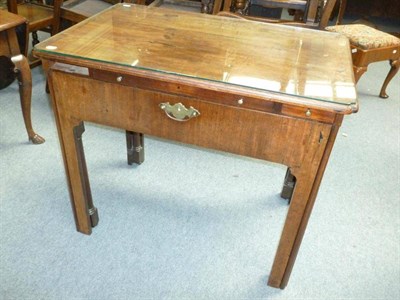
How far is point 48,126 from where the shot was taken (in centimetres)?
205

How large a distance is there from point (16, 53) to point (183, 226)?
1046 millimetres

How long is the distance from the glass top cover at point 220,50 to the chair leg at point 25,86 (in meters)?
0.60

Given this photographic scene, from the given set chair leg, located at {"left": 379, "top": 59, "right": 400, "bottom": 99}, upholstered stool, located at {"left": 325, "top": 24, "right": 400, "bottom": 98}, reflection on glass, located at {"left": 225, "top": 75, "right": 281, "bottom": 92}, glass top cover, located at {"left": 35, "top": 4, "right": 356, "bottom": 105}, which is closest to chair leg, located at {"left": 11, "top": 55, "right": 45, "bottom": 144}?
glass top cover, located at {"left": 35, "top": 4, "right": 356, "bottom": 105}

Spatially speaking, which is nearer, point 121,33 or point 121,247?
point 121,33

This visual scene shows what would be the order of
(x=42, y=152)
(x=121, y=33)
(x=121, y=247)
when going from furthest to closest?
(x=42, y=152), (x=121, y=247), (x=121, y=33)

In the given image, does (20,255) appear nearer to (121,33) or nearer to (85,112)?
(85,112)

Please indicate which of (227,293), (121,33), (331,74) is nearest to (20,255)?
(227,293)

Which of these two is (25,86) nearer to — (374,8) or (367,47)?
(367,47)

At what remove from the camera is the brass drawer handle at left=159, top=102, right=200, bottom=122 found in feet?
3.09

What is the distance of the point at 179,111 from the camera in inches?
37.3

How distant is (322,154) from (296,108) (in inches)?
5.7

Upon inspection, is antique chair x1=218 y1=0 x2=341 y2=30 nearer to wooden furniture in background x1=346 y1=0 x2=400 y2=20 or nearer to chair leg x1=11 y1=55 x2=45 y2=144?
chair leg x1=11 y1=55 x2=45 y2=144

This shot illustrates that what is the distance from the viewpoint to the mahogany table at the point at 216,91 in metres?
0.88

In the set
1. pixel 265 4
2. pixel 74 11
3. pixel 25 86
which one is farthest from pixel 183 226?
pixel 74 11
